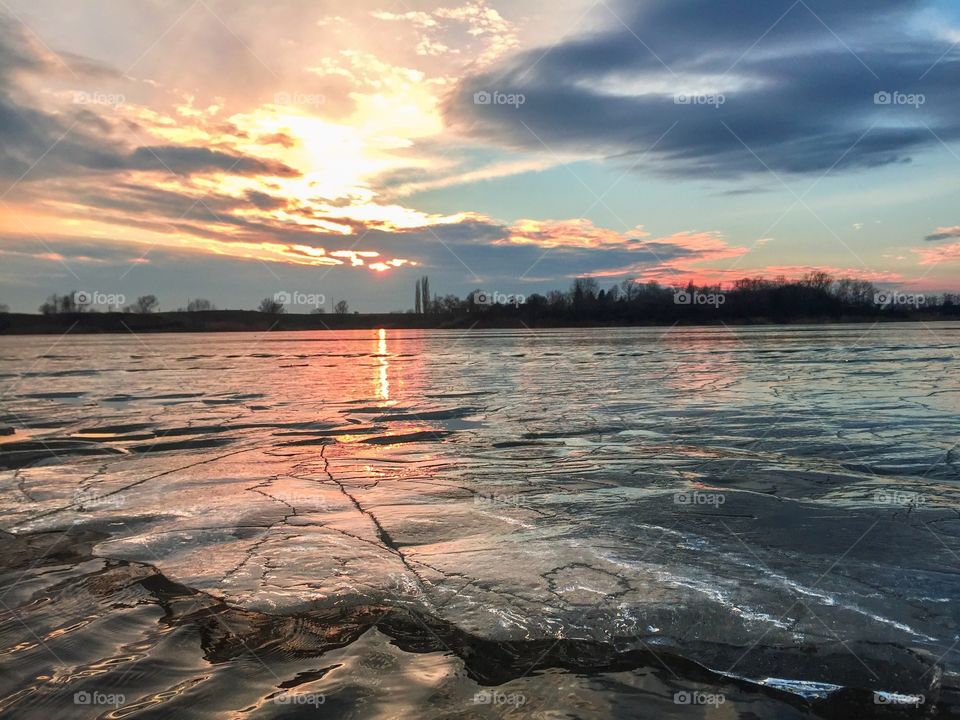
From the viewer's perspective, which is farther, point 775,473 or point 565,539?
point 775,473

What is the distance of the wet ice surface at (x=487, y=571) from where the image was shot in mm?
3443

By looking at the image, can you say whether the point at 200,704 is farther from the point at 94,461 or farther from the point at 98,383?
the point at 98,383

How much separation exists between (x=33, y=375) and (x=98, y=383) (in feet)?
24.3

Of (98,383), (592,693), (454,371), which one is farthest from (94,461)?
(454,371)

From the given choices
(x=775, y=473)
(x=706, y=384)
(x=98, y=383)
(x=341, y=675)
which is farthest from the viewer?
(x=98, y=383)

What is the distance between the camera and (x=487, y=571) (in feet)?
16.7

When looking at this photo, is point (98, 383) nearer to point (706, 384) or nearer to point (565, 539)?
point (706, 384)

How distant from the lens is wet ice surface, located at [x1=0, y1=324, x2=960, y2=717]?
3443 millimetres

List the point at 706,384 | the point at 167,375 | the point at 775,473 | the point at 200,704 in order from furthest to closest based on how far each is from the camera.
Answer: the point at 167,375, the point at 706,384, the point at 775,473, the point at 200,704

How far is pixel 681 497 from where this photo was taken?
7316 mm

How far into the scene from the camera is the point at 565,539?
231 inches

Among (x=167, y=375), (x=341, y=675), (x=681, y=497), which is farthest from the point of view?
(x=167, y=375)

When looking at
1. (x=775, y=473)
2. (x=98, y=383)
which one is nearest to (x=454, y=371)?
(x=98, y=383)

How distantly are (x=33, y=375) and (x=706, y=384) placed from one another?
89.3ft
